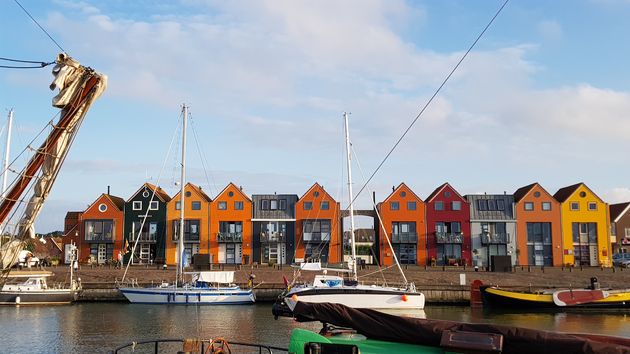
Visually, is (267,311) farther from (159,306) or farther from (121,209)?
(121,209)

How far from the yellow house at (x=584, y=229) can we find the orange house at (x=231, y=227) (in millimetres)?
36538

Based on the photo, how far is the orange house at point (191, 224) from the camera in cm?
6869

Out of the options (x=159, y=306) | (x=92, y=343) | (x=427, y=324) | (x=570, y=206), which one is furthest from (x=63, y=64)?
(x=570, y=206)

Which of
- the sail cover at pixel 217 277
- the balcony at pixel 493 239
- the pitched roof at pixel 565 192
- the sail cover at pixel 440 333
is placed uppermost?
the pitched roof at pixel 565 192

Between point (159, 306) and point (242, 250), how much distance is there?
75.4 ft

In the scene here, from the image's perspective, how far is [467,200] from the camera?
2798 inches

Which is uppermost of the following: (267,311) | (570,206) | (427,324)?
(570,206)

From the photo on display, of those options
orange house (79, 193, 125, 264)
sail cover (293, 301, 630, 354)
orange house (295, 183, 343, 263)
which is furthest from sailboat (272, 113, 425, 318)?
orange house (79, 193, 125, 264)

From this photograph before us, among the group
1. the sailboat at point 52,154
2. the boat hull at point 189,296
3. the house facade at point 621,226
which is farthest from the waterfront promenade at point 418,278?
the sailboat at point 52,154

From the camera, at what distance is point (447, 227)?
2756 inches

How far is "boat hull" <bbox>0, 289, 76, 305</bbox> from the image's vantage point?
4597 cm

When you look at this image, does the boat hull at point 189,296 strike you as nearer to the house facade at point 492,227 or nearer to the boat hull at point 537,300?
the boat hull at point 537,300

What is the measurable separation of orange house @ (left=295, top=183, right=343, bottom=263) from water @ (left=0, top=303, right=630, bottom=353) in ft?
69.3

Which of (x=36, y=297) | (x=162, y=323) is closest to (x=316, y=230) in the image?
(x=36, y=297)
